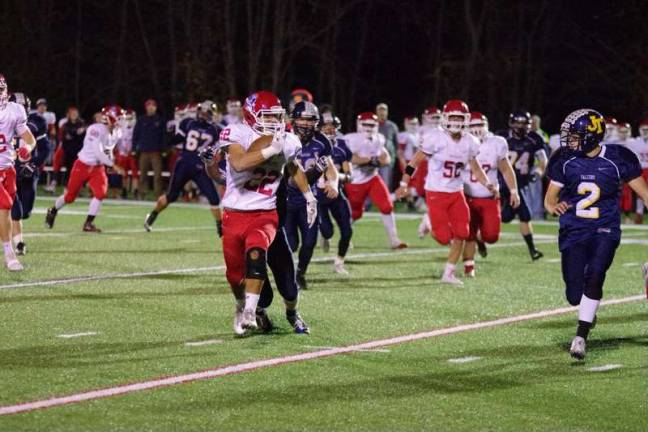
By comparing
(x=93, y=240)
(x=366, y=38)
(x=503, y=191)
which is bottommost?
(x=93, y=240)

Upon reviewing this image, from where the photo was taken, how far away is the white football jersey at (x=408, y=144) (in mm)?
23731

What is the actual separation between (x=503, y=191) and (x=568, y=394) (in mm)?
8191

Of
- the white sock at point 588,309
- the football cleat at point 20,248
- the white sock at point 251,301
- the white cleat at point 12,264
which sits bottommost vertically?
the football cleat at point 20,248

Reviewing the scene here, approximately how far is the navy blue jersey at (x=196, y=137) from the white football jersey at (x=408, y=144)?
7784mm

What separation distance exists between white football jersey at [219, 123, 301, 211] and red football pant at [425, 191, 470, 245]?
4.01 metres

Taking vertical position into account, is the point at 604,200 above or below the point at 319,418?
above

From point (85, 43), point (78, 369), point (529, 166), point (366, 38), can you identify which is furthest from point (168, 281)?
point (85, 43)

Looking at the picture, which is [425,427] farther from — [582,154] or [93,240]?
[93,240]

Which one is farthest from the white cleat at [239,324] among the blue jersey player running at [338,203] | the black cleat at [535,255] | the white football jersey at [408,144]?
the white football jersey at [408,144]

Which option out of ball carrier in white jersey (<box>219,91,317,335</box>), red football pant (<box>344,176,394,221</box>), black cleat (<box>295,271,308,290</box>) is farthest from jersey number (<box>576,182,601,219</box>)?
red football pant (<box>344,176,394,221</box>)

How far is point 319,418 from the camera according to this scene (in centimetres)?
616

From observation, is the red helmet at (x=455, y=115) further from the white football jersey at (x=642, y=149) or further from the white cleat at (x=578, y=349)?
the white football jersey at (x=642, y=149)

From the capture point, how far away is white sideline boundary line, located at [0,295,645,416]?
6.34 m

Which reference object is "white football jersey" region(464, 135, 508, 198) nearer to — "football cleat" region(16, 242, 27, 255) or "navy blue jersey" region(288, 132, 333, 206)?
"navy blue jersey" region(288, 132, 333, 206)
